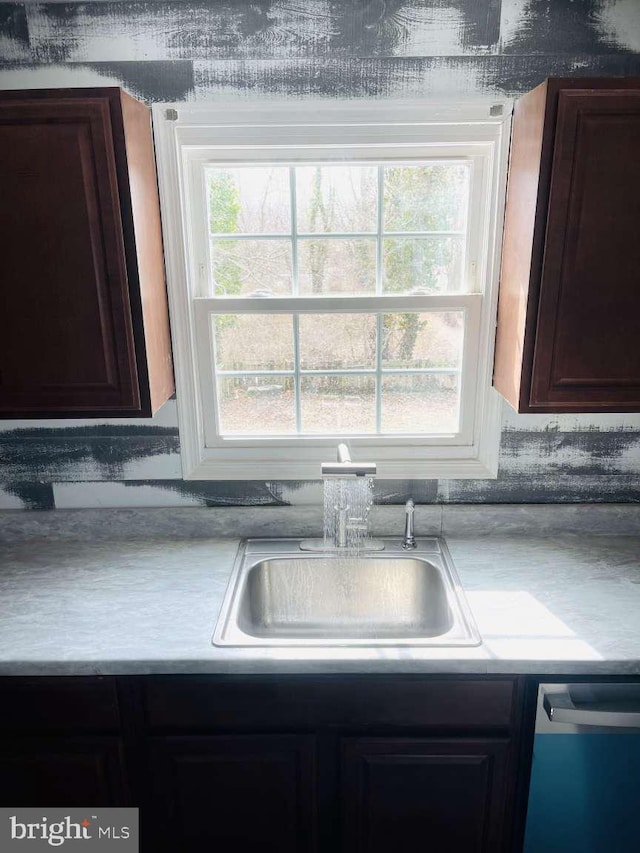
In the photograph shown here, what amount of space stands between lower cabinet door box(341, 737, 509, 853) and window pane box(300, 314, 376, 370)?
43.4 inches

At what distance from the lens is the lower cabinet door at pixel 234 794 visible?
4.92 feet

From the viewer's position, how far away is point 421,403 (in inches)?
78.3

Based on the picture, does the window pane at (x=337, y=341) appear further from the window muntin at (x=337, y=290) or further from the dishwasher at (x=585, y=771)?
the dishwasher at (x=585, y=771)

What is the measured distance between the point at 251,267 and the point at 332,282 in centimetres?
26

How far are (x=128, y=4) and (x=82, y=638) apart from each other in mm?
1699

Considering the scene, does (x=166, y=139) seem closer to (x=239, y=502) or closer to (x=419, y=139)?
(x=419, y=139)

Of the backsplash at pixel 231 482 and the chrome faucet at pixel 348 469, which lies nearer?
the chrome faucet at pixel 348 469

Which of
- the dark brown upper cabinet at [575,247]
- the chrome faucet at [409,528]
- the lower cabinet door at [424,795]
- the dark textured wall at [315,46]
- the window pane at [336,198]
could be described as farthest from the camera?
the chrome faucet at [409,528]

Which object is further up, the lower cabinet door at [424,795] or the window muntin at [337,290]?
the window muntin at [337,290]

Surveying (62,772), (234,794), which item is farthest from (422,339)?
(62,772)

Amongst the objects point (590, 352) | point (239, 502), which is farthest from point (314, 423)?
point (590, 352)

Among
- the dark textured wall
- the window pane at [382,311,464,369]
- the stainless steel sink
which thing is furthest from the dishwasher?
the dark textured wall

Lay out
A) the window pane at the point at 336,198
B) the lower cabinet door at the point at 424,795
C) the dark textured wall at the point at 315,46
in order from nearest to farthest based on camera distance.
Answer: the lower cabinet door at the point at 424,795
the dark textured wall at the point at 315,46
the window pane at the point at 336,198

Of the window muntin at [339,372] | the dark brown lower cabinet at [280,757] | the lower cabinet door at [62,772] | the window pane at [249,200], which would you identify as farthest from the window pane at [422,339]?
the lower cabinet door at [62,772]
